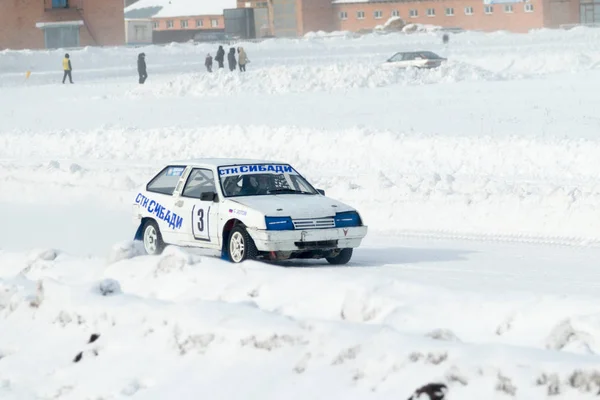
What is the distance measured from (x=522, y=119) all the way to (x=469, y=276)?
1886 cm

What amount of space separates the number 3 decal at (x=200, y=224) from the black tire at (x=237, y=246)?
0.37 metres

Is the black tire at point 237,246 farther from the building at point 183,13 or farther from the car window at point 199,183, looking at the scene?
the building at point 183,13

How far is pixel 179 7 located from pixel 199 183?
117 m

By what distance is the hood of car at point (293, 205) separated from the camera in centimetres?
1339

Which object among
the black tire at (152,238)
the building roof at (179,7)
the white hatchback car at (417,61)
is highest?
the building roof at (179,7)

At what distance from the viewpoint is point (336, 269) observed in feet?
44.9

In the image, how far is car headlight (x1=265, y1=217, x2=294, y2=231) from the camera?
43.3ft

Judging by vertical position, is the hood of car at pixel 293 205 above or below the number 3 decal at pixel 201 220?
above

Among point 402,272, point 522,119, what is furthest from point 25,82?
point 402,272

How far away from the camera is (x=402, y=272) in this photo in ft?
44.7

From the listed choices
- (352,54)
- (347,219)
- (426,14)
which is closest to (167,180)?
(347,219)

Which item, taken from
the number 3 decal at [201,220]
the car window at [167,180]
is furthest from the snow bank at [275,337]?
→ the car window at [167,180]

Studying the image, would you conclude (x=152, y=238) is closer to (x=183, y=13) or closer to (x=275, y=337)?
(x=275, y=337)

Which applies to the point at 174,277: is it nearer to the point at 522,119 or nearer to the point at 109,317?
the point at 109,317
